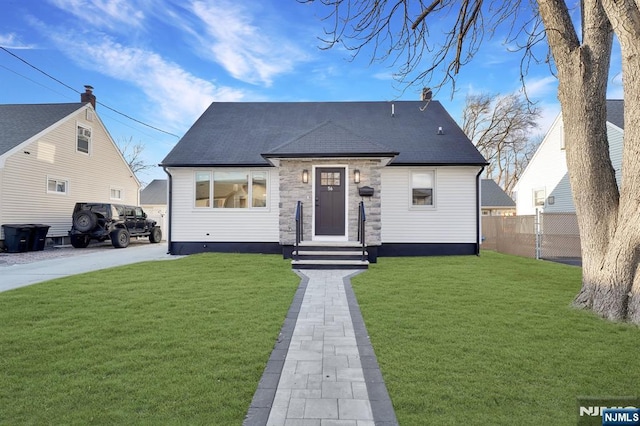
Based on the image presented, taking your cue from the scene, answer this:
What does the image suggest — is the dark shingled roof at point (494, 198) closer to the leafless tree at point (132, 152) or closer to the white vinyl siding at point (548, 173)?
the white vinyl siding at point (548, 173)

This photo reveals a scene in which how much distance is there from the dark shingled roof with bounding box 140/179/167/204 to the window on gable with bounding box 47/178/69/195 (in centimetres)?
1760

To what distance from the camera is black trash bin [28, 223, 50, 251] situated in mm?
12180

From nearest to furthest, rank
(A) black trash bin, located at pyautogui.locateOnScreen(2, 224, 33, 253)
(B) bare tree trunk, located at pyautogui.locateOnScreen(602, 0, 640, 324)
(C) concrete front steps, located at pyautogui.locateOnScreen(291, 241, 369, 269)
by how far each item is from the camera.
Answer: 1. (B) bare tree trunk, located at pyautogui.locateOnScreen(602, 0, 640, 324)
2. (C) concrete front steps, located at pyautogui.locateOnScreen(291, 241, 369, 269)
3. (A) black trash bin, located at pyautogui.locateOnScreen(2, 224, 33, 253)

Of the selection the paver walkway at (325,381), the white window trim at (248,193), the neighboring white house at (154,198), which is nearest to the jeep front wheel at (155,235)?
the white window trim at (248,193)

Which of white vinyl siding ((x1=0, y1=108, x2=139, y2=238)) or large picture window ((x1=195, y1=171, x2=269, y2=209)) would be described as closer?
large picture window ((x1=195, y1=171, x2=269, y2=209))

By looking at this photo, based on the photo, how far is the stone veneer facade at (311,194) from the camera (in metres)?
9.16

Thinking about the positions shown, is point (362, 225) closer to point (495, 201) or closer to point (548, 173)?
point (548, 173)

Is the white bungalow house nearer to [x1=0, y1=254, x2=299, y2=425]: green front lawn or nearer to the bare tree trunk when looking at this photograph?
[x1=0, y1=254, x2=299, y2=425]: green front lawn

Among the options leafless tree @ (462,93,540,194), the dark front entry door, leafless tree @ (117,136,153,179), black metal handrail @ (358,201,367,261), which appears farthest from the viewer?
leafless tree @ (117,136,153,179)

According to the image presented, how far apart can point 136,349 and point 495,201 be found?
28.8 meters

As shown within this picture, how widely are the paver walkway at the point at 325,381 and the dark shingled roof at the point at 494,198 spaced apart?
2560 centimetres

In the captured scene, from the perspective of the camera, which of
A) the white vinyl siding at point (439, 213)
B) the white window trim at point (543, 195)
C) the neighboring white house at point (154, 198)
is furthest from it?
the neighboring white house at point (154, 198)

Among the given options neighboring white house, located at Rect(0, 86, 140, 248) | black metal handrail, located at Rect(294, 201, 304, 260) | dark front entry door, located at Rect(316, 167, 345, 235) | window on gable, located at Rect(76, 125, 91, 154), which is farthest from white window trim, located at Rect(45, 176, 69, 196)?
dark front entry door, located at Rect(316, 167, 345, 235)

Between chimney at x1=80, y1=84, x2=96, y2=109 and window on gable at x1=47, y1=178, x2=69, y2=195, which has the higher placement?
chimney at x1=80, y1=84, x2=96, y2=109
